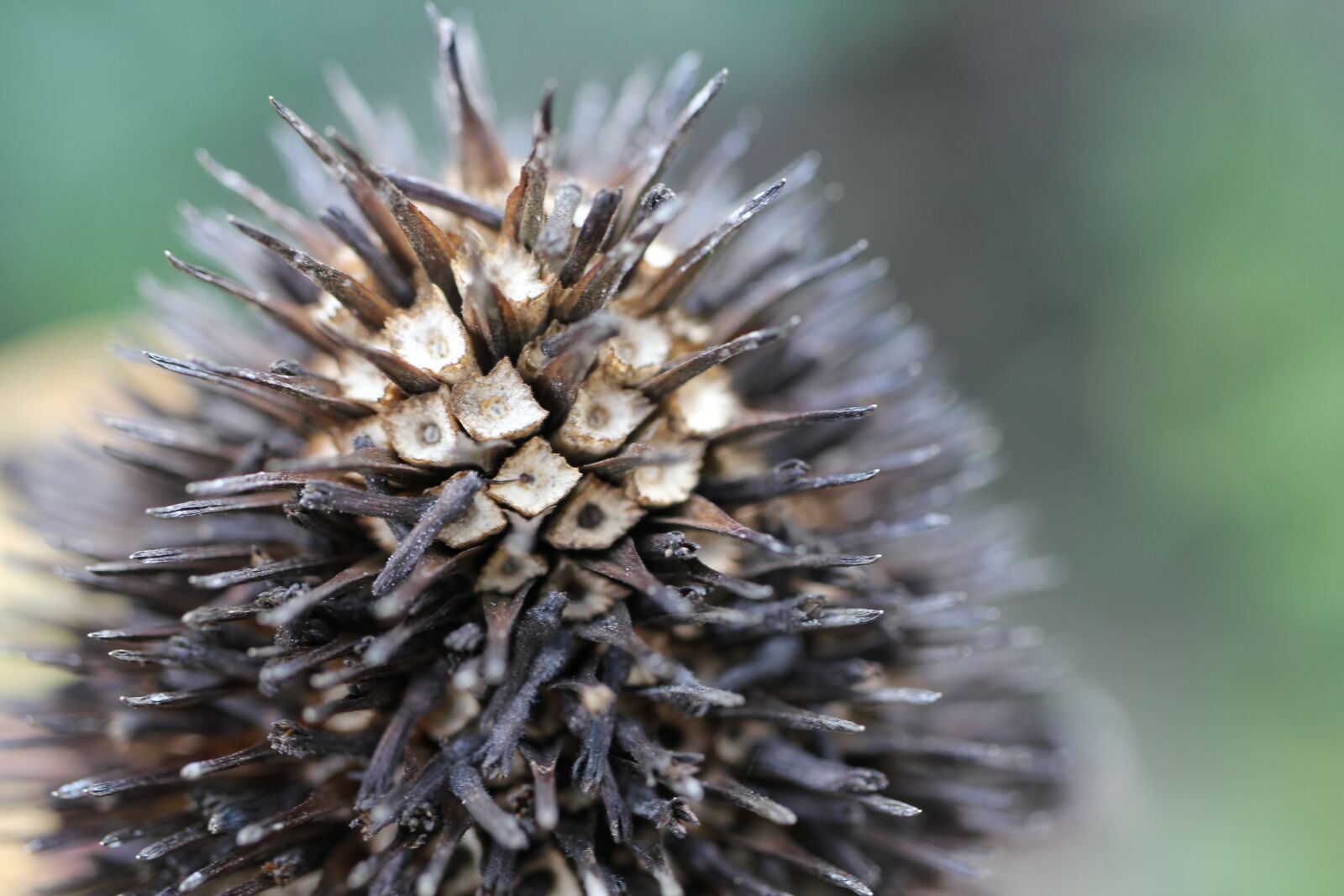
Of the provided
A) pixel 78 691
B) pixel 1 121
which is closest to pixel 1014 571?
pixel 78 691

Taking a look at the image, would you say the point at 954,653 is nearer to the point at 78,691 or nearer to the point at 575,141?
the point at 575,141

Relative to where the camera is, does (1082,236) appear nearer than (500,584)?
No

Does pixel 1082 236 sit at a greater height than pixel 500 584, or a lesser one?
greater

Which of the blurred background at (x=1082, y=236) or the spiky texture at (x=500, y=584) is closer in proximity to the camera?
the spiky texture at (x=500, y=584)

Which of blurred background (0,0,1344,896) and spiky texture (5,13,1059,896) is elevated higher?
blurred background (0,0,1344,896)

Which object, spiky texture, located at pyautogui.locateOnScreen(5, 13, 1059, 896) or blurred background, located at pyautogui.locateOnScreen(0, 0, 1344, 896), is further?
blurred background, located at pyautogui.locateOnScreen(0, 0, 1344, 896)
